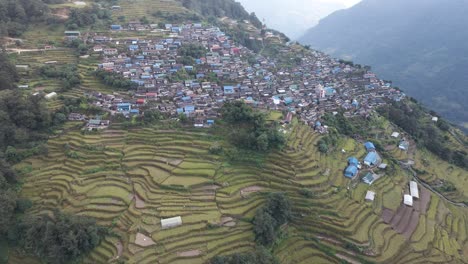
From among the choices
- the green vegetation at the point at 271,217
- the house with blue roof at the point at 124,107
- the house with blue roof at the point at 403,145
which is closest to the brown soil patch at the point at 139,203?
the green vegetation at the point at 271,217

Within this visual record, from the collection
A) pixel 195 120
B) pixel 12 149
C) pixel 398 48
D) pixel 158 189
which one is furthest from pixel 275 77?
pixel 398 48

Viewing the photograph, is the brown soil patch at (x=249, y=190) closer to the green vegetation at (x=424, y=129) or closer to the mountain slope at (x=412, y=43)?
the green vegetation at (x=424, y=129)

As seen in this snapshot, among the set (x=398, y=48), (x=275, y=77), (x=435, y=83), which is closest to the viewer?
(x=275, y=77)

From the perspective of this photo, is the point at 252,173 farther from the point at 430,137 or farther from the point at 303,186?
the point at 430,137

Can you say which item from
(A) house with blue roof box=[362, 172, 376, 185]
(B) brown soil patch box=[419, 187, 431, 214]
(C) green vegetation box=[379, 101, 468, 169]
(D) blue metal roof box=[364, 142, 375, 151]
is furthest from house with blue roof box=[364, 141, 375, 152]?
(C) green vegetation box=[379, 101, 468, 169]

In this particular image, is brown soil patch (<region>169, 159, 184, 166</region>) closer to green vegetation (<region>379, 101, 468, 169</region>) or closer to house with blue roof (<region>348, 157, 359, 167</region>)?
house with blue roof (<region>348, 157, 359, 167</region>)

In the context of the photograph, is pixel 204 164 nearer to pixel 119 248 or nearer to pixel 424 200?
pixel 119 248
